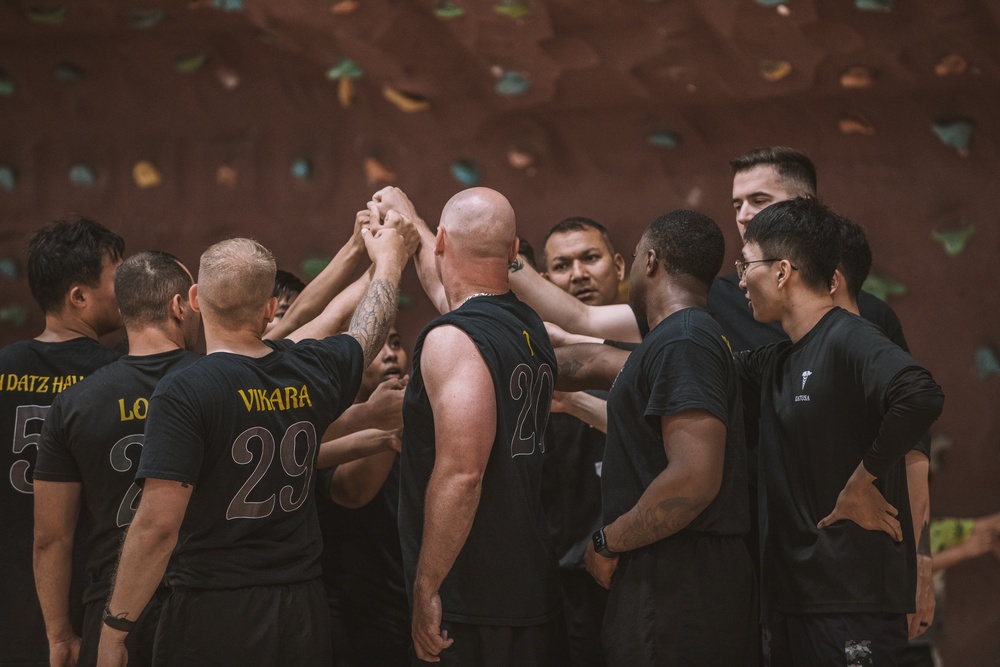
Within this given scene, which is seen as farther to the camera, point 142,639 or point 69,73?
point 69,73

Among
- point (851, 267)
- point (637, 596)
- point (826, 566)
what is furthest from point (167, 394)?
point (851, 267)

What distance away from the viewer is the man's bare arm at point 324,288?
149 inches

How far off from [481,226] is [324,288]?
44.6 inches

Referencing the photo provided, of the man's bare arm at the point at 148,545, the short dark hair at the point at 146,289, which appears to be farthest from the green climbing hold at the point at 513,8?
the man's bare arm at the point at 148,545

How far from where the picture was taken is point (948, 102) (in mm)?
4938

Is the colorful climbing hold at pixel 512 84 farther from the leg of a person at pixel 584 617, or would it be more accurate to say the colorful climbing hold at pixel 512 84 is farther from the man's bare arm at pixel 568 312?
the leg of a person at pixel 584 617

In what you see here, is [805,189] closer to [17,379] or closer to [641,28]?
[641,28]

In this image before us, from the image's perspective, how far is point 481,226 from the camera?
2.87m

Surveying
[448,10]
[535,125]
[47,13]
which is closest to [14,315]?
[47,13]

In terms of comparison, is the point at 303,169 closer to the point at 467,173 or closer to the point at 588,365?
the point at 467,173

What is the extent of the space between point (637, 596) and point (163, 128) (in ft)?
13.6

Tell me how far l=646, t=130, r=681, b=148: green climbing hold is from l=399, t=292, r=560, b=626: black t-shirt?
271 centimetres

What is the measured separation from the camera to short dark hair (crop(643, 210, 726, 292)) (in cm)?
293

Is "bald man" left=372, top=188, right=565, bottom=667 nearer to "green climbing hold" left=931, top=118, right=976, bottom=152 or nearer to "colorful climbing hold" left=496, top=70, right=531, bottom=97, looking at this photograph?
"colorful climbing hold" left=496, top=70, right=531, bottom=97
